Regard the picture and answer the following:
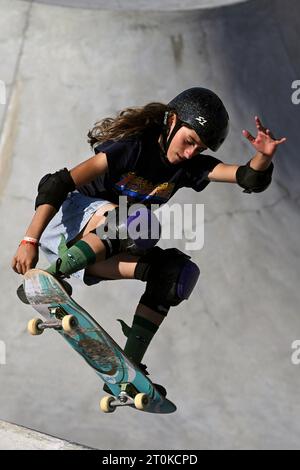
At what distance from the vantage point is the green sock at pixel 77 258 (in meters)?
6.39

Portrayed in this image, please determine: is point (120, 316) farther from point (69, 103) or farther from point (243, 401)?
point (69, 103)

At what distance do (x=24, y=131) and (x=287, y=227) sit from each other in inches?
116

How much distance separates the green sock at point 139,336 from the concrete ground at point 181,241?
0.66m

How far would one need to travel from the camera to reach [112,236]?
646cm

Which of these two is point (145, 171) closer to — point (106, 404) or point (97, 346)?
point (97, 346)

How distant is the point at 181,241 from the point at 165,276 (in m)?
2.70

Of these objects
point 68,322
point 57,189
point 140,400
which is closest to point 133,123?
point 57,189

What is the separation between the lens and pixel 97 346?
265 inches

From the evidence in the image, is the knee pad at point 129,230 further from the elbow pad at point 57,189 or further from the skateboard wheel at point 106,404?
the skateboard wheel at point 106,404

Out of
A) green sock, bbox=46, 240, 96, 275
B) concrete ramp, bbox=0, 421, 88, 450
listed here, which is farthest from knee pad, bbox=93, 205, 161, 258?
concrete ramp, bbox=0, 421, 88, 450

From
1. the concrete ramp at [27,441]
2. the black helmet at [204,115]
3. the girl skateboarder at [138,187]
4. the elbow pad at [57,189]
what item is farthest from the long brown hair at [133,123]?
the concrete ramp at [27,441]

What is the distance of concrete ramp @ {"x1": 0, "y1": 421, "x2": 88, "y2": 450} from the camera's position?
265 inches

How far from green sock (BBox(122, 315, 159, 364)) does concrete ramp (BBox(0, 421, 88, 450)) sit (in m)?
0.77

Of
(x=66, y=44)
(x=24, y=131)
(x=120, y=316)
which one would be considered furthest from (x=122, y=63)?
(x=120, y=316)
